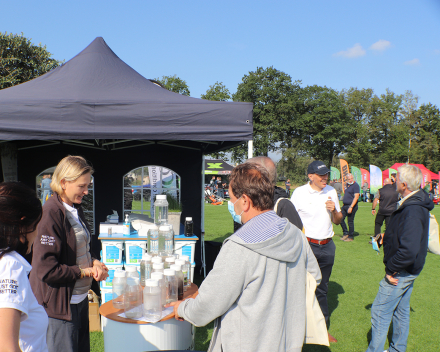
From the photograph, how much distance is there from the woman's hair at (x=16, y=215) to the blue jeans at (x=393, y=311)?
2.79 meters

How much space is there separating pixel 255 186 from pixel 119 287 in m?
1.35

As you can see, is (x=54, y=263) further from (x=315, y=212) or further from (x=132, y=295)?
(x=315, y=212)

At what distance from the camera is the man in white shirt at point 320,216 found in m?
3.50

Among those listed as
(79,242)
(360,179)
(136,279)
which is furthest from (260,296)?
(360,179)

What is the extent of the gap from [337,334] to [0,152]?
5.18 meters

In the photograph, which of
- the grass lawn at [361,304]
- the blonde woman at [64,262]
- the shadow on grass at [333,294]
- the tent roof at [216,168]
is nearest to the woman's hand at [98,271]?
the blonde woman at [64,262]

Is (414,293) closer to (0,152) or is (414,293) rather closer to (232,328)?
(232,328)

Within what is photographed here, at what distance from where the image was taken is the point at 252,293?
1375 millimetres

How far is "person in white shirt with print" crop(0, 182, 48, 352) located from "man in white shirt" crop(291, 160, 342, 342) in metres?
2.85

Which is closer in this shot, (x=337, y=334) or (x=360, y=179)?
(x=337, y=334)

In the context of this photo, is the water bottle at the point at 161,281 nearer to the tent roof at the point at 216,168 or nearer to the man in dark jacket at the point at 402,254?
the man in dark jacket at the point at 402,254

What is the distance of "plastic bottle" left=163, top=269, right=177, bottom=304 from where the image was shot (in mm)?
2170

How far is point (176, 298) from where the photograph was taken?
7.48 ft

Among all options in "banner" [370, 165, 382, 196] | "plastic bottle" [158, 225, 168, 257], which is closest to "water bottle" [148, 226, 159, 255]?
"plastic bottle" [158, 225, 168, 257]
